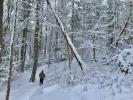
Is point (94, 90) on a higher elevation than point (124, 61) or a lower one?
lower

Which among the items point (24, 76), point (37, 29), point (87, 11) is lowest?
point (24, 76)

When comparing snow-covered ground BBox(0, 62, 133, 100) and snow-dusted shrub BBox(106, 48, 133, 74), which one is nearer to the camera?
snow-covered ground BBox(0, 62, 133, 100)

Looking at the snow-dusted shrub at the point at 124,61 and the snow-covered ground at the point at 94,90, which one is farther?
the snow-dusted shrub at the point at 124,61

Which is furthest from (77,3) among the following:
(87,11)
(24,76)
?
(24,76)

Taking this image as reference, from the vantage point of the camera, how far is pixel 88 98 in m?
17.2

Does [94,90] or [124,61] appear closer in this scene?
[94,90]

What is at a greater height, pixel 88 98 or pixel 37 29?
pixel 37 29

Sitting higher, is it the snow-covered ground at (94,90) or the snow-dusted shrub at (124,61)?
the snow-dusted shrub at (124,61)

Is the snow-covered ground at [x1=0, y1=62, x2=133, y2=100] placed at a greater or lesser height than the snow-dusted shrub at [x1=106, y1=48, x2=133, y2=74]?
lesser

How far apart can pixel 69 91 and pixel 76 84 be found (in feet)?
3.01

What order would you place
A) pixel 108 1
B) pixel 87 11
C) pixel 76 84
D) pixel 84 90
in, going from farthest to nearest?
pixel 108 1 → pixel 87 11 → pixel 76 84 → pixel 84 90

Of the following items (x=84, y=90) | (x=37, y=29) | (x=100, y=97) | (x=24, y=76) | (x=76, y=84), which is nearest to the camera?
(x=100, y=97)

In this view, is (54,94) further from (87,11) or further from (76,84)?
(87,11)

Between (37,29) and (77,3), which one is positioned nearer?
(37,29)
